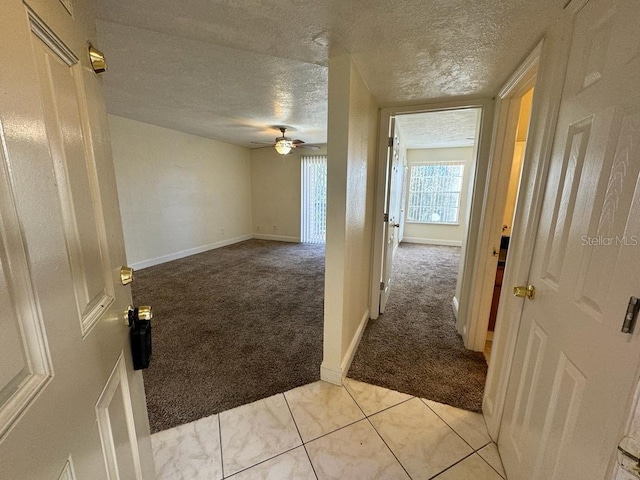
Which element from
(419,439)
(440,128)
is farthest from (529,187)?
(440,128)

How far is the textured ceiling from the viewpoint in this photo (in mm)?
3240

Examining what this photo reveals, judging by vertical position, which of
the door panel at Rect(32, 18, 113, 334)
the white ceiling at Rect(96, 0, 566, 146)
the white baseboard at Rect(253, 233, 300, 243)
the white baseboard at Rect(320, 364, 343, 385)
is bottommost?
the white baseboard at Rect(320, 364, 343, 385)

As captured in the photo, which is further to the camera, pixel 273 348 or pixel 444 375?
pixel 273 348

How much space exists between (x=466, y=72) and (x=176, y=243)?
4.79 meters

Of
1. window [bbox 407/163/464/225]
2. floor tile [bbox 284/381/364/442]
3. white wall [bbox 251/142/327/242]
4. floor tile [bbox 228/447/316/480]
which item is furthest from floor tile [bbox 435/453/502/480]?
window [bbox 407/163/464/225]

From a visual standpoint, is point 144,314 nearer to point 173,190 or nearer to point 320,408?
point 320,408

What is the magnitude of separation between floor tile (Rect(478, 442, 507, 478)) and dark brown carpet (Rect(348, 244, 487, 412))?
0.77 feet

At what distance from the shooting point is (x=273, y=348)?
215 centimetres

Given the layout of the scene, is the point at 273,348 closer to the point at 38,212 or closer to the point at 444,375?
the point at 444,375

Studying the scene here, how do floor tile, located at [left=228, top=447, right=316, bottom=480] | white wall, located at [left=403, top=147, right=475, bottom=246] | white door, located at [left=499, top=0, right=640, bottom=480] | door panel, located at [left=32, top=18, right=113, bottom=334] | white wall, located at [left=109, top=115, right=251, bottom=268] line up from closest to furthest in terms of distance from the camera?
1. door panel, located at [left=32, top=18, right=113, bottom=334]
2. white door, located at [left=499, top=0, right=640, bottom=480]
3. floor tile, located at [left=228, top=447, right=316, bottom=480]
4. white wall, located at [left=109, top=115, right=251, bottom=268]
5. white wall, located at [left=403, top=147, right=475, bottom=246]

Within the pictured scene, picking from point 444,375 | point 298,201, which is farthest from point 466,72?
Answer: point 298,201

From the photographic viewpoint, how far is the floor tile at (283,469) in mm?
1196

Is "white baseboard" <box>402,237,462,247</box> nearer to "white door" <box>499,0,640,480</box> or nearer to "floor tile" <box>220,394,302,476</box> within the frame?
"white door" <box>499,0,640,480</box>

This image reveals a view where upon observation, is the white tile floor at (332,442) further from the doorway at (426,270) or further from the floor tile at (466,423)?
the doorway at (426,270)
